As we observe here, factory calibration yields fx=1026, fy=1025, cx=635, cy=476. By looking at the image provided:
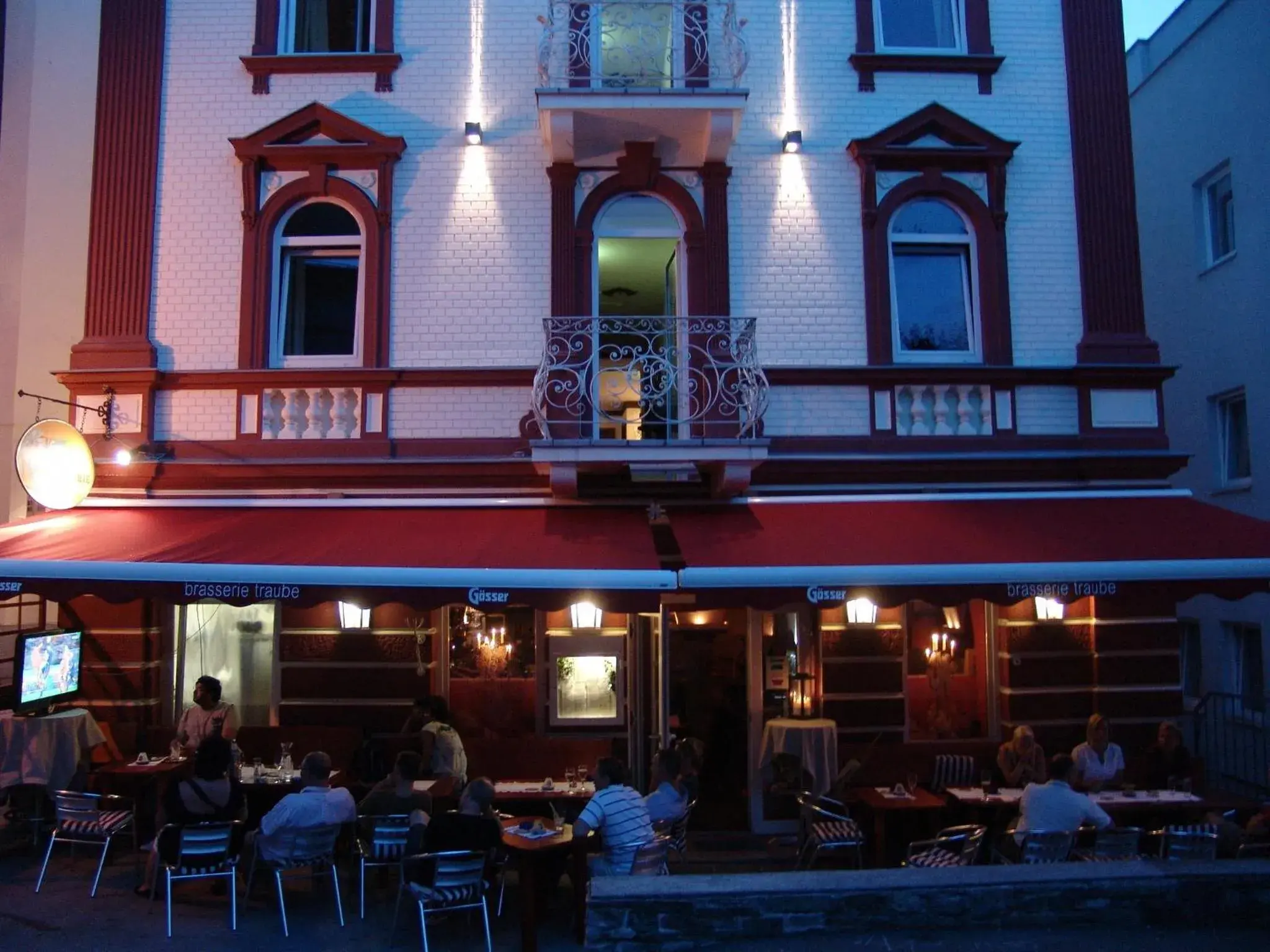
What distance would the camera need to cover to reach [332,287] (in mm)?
10531

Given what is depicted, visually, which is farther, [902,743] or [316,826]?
[902,743]

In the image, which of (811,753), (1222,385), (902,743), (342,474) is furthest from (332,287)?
(1222,385)

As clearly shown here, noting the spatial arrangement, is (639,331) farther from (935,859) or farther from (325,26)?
(935,859)

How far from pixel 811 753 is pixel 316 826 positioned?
4.64 m

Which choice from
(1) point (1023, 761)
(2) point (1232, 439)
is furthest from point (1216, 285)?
(1) point (1023, 761)

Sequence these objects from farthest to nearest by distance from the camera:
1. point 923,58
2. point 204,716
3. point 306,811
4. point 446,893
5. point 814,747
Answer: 1. point 923,58
2. point 814,747
3. point 204,716
4. point 306,811
5. point 446,893

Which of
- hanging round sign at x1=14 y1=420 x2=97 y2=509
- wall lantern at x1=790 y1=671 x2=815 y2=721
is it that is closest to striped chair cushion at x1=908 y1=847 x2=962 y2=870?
wall lantern at x1=790 y1=671 x2=815 y2=721

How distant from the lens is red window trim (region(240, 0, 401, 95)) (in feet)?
34.2

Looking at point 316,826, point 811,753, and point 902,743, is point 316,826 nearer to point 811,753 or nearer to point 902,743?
point 811,753

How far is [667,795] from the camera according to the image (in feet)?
26.8

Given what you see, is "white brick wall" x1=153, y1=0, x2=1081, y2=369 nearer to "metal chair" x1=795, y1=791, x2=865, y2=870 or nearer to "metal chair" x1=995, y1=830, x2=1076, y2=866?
"metal chair" x1=795, y1=791, x2=865, y2=870

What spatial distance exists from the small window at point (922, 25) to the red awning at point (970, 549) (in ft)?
16.0

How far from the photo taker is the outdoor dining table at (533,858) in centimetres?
712

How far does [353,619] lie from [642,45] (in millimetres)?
6546
